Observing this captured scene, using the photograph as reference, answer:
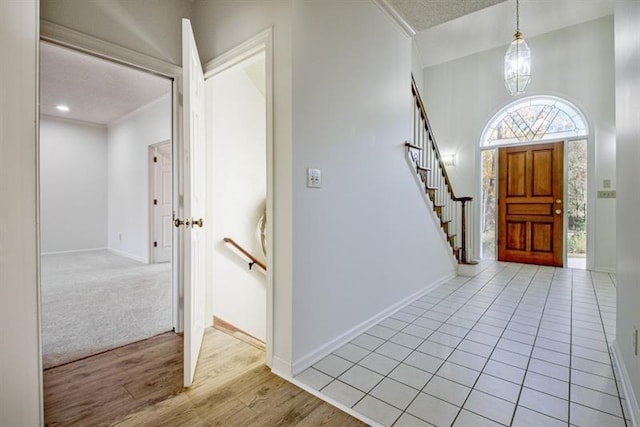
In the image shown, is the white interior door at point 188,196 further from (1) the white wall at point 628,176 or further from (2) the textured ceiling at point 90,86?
(1) the white wall at point 628,176

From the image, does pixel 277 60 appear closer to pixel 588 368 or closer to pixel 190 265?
pixel 190 265

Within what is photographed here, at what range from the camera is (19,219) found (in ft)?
3.56

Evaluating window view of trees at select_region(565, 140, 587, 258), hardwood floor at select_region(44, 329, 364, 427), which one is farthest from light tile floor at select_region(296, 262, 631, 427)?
window view of trees at select_region(565, 140, 587, 258)

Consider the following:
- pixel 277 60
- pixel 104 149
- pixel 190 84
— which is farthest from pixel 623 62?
pixel 104 149

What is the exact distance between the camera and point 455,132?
5.74m

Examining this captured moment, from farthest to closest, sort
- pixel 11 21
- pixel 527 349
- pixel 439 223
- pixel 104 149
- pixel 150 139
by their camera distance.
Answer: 1. pixel 104 149
2. pixel 150 139
3. pixel 439 223
4. pixel 527 349
5. pixel 11 21

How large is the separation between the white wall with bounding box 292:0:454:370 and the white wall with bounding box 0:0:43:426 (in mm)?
1129

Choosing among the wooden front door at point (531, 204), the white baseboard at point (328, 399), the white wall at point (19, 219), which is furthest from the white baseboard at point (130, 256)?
the wooden front door at point (531, 204)

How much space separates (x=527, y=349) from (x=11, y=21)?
122 inches

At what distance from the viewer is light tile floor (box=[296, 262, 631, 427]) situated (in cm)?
149

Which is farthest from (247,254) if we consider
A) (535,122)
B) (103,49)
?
(535,122)

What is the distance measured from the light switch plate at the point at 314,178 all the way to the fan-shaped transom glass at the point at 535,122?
4689 millimetres

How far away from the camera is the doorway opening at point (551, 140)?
187 inches

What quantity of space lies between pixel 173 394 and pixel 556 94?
607 centimetres
